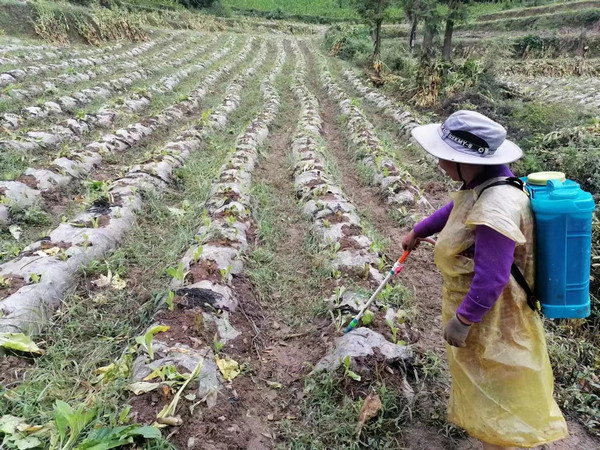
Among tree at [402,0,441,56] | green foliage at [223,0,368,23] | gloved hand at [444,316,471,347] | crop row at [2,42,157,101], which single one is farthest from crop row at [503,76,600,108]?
green foliage at [223,0,368,23]

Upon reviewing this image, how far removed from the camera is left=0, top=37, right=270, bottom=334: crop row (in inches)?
127

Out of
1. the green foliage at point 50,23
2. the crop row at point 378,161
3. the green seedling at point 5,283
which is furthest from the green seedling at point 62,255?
the green foliage at point 50,23

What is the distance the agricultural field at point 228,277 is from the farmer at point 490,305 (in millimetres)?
709

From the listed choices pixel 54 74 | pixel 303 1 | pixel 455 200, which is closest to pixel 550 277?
pixel 455 200

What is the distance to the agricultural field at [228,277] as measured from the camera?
258 centimetres

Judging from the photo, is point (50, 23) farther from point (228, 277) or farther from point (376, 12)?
point (228, 277)

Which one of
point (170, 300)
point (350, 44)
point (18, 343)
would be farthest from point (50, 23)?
point (170, 300)

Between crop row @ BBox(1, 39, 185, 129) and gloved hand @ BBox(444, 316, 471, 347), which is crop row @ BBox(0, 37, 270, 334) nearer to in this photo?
gloved hand @ BBox(444, 316, 471, 347)

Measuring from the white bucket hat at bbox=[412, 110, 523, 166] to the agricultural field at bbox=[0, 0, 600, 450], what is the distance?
1555 millimetres

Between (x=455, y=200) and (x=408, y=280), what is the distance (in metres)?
2.29

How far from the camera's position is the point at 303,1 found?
4428 cm

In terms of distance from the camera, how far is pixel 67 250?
12.9ft

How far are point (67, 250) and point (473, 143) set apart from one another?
360cm

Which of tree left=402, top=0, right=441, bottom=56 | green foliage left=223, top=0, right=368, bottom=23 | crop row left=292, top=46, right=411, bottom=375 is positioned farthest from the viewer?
green foliage left=223, top=0, right=368, bottom=23
